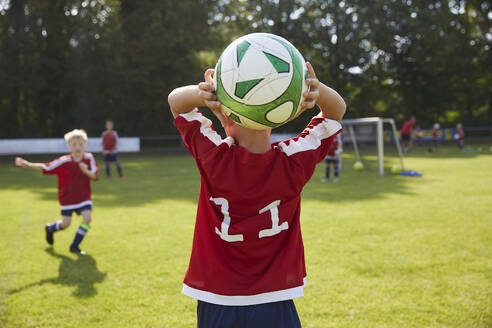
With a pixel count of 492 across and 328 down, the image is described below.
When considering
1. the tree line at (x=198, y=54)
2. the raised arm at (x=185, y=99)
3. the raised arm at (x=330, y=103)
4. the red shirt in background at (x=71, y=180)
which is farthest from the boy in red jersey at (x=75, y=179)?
the tree line at (x=198, y=54)

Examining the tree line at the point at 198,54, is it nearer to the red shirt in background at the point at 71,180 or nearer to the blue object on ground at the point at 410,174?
the blue object on ground at the point at 410,174

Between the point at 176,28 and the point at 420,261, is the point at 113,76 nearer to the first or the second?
the point at 176,28

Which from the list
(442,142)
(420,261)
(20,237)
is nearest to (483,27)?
(442,142)

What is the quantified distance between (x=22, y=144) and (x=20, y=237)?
1789cm

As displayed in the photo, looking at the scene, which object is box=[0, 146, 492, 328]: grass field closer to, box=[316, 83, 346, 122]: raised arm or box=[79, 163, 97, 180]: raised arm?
box=[79, 163, 97, 180]: raised arm

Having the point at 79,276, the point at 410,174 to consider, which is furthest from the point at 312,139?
the point at 410,174

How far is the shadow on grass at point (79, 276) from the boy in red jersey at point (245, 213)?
320 centimetres

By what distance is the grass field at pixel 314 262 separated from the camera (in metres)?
4.12

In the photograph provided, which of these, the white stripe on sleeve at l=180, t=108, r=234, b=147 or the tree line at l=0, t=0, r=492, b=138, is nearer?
the white stripe on sleeve at l=180, t=108, r=234, b=147

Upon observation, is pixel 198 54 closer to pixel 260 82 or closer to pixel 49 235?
pixel 49 235

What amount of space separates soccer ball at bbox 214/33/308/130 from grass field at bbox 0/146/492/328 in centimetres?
271

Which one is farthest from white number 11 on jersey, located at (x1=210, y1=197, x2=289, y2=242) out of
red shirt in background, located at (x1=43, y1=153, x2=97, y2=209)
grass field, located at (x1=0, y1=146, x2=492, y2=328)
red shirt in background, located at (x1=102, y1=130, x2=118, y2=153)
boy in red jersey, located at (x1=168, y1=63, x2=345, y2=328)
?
red shirt in background, located at (x1=102, y1=130, x2=118, y2=153)

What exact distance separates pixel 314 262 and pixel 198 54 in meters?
27.7

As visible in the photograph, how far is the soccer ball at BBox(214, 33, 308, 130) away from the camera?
5.89ft
